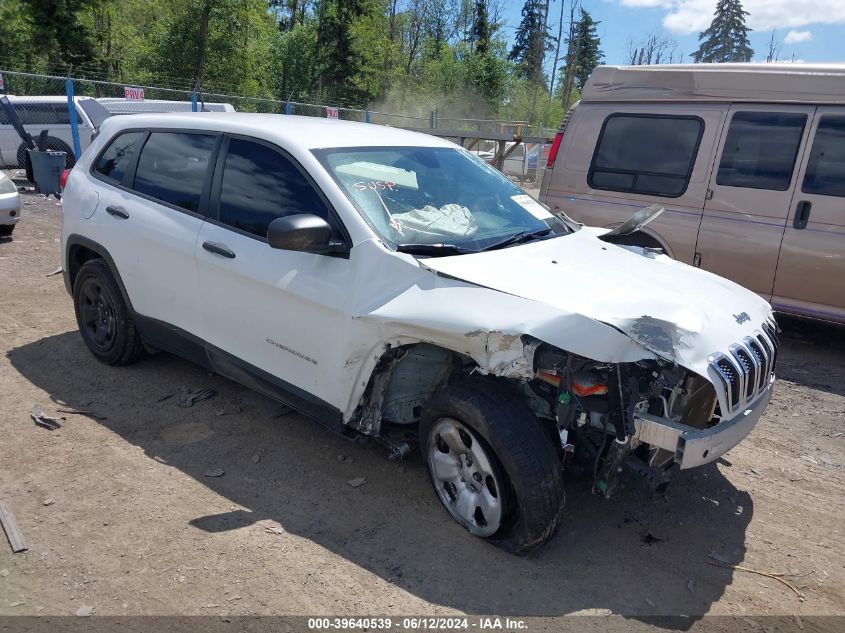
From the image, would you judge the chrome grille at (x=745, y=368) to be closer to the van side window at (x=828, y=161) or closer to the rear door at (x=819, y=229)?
the rear door at (x=819, y=229)

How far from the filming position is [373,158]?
3.90 m

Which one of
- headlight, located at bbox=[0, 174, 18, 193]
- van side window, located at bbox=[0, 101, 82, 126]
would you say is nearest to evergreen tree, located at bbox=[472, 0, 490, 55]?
van side window, located at bbox=[0, 101, 82, 126]

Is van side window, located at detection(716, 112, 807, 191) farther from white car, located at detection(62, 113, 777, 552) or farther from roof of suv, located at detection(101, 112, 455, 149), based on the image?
roof of suv, located at detection(101, 112, 455, 149)

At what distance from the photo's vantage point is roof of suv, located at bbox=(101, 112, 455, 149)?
3.89 meters

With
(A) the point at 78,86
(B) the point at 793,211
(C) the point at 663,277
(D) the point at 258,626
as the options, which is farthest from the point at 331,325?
(A) the point at 78,86

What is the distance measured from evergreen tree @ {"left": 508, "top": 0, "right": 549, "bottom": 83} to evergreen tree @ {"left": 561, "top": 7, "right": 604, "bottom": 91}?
2.31 metres

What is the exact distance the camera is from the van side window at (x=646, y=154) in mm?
6350

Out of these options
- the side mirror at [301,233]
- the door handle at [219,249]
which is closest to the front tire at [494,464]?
the side mirror at [301,233]

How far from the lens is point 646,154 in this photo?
21.5 ft

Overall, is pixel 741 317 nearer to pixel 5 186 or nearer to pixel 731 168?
pixel 731 168

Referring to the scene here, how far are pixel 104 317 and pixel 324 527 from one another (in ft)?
8.76

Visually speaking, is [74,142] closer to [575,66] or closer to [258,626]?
[258,626]

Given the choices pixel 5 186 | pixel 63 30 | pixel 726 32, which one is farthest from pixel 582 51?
pixel 5 186

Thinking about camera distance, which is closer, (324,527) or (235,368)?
(324,527)
